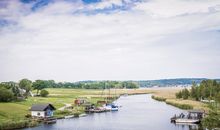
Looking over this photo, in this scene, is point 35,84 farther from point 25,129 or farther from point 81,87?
point 81,87

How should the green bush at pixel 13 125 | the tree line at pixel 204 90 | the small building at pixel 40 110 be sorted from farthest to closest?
the tree line at pixel 204 90, the small building at pixel 40 110, the green bush at pixel 13 125

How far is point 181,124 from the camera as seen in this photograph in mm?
44688

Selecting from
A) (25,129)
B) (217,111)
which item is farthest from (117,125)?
(217,111)

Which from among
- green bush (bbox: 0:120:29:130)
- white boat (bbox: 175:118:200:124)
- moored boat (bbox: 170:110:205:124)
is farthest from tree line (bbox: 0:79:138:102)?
white boat (bbox: 175:118:200:124)

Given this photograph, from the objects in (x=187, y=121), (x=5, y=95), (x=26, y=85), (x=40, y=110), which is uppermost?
(x=26, y=85)

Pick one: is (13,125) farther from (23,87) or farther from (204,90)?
(23,87)

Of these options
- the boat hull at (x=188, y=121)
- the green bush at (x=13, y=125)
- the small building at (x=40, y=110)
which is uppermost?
the small building at (x=40, y=110)

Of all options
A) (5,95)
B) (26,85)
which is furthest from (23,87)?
(5,95)

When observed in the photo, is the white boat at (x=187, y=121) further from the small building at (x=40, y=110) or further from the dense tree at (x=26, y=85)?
the dense tree at (x=26, y=85)

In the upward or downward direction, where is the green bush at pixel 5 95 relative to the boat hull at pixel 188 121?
upward

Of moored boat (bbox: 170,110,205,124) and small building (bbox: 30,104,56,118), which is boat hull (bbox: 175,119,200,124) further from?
small building (bbox: 30,104,56,118)

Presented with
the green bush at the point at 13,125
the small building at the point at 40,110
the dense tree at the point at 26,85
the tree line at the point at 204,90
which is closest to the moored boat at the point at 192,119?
the small building at the point at 40,110

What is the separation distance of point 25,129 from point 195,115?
2242cm

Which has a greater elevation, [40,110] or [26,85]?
[26,85]
